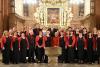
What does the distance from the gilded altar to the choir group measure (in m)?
12.6

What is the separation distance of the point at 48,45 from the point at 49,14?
13.5 metres

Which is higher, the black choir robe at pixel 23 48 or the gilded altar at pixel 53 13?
the gilded altar at pixel 53 13

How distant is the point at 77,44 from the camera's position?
55.0 ft

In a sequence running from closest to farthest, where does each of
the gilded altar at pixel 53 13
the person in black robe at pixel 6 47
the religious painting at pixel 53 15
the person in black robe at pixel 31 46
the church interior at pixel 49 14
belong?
the person in black robe at pixel 6 47
the person in black robe at pixel 31 46
the church interior at pixel 49 14
the gilded altar at pixel 53 13
the religious painting at pixel 53 15

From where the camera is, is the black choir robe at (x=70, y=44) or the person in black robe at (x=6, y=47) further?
the black choir robe at (x=70, y=44)

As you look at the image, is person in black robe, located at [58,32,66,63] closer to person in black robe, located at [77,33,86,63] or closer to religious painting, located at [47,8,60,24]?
person in black robe, located at [77,33,86,63]

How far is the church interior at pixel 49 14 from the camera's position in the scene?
82.8 ft

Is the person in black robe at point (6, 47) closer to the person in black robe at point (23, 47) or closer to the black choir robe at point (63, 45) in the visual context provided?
the person in black robe at point (23, 47)

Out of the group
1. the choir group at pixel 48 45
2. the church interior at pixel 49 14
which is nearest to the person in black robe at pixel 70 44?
the choir group at pixel 48 45

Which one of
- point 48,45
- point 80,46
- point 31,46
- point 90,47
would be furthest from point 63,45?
point 31,46

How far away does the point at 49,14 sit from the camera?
30.2m

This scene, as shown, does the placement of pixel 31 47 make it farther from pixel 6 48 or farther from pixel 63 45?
pixel 63 45

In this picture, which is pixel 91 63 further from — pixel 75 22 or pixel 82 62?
pixel 75 22

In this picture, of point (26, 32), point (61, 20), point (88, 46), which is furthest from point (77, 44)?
point (61, 20)
